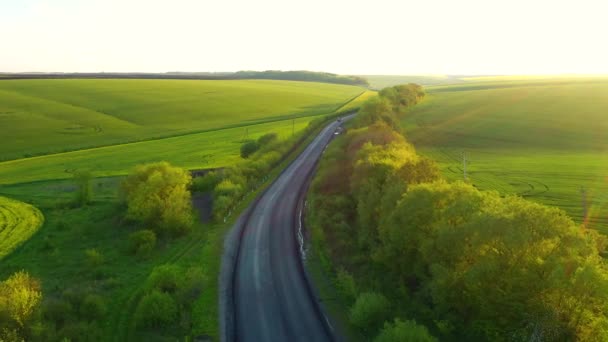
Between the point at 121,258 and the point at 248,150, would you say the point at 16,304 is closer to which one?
the point at 121,258

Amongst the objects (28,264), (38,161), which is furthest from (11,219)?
(38,161)

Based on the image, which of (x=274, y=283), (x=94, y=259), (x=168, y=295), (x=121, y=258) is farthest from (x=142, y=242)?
(x=274, y=283)

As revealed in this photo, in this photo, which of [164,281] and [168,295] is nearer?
[168,295]

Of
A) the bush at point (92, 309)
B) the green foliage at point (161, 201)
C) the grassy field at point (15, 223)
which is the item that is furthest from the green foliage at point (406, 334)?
the grassy field at point (15, 223)

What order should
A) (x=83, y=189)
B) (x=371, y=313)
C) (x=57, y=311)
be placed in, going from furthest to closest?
(x=83, y=189) < (x=57, y=311) < (x=371, y=313)

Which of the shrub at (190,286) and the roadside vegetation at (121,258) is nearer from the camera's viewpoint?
the roadside vegetation at (121,258)

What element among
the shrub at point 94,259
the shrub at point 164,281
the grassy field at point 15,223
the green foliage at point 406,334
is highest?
the green foliage at point 406,334

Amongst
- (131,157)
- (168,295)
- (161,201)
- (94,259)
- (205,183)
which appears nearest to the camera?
(168,295)

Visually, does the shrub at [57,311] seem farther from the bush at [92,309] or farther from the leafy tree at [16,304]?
the leafy tree at [16,304]
